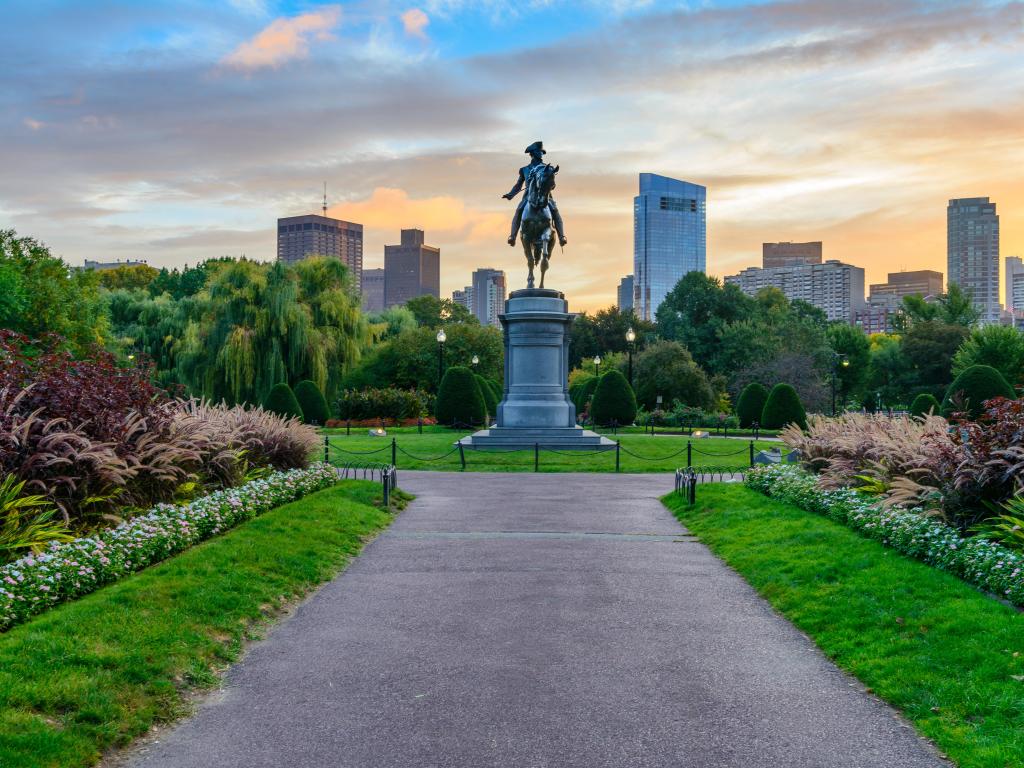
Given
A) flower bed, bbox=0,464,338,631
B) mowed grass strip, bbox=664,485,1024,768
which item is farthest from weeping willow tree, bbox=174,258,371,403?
mowed grass strip, bbox=664,485,1024,768

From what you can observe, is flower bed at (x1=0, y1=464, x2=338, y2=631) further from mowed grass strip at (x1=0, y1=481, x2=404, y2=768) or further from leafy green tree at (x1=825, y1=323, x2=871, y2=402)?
leafy green tree at (x1=825, y1=323, x2=871, y2=402)

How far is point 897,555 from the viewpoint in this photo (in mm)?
10047

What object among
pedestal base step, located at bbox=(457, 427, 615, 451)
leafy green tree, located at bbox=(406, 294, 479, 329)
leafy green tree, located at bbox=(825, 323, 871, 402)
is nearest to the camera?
pedestal base step, located at bbox=(457, 427, 615, 451)

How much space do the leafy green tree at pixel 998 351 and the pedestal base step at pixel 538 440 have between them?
38571 millimetres

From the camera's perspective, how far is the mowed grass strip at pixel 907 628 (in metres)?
5.59

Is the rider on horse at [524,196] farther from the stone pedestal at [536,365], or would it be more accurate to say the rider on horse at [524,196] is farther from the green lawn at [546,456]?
the green lawn at [546,456]

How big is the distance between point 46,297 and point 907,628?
47.3 m

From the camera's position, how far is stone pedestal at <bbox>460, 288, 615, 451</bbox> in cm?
2975

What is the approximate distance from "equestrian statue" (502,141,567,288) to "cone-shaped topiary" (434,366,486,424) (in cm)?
962

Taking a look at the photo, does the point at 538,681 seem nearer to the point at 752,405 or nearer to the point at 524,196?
the point at 524,196

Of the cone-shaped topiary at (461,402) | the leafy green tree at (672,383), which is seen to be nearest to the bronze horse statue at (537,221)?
the cone-shaped topiary at (461,402)

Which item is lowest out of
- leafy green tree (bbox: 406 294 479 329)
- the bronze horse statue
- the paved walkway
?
the paved walkway

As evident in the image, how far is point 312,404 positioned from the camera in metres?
42.5

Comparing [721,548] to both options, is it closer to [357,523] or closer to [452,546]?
[452,546]
